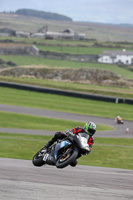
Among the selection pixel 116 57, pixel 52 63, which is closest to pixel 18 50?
pixel 52 63

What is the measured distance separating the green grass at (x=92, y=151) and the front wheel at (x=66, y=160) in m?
7.60

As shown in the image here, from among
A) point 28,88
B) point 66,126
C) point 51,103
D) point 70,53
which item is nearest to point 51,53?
point 70,53

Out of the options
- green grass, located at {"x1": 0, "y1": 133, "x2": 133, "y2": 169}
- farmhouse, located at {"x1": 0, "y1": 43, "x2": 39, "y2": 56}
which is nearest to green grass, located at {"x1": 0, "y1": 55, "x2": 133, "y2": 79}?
farmhouse, located at {"x1": 0, "y1": 43, "x2": 39, "y2": 56}

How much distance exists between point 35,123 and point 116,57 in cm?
10492

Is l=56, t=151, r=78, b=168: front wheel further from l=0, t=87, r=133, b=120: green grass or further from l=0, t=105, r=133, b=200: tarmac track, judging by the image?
l=0, t=87, r=133, b=120: green grass

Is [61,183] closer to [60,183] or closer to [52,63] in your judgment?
[60,183]

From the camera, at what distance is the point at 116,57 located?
136 meters

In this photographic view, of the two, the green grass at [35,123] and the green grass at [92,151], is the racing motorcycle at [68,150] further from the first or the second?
the green grass at [35,123]

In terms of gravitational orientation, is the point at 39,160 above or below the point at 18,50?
above

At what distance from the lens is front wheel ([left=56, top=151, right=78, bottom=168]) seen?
11.9 meters

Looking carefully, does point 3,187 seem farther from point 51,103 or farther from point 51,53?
point 51,53

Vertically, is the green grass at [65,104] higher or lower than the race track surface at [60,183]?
lower

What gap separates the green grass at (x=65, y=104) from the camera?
145 feet

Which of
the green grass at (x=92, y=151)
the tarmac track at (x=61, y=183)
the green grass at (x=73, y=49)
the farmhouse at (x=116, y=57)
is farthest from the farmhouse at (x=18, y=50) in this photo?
the tarmac track at (x=61, y=183)
